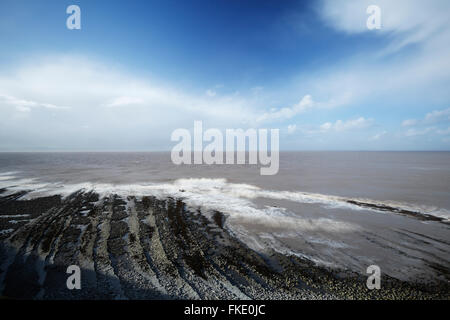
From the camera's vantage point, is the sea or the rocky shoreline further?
the sea

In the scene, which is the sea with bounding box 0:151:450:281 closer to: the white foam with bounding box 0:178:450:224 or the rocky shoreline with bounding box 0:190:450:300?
the white foam with bounding box 0:178:450:224

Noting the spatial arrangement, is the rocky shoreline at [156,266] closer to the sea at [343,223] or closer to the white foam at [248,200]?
the sea at [343,223]

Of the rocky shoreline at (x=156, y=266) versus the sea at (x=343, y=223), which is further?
the sea at (x=343, y=223)

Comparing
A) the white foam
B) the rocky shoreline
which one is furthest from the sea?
the rocky shoreline

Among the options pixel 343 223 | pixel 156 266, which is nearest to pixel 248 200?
pixel 343 223

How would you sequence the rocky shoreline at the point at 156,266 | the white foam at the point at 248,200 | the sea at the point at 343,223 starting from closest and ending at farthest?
the rocky shoreline at the point at 156,266 < the sea at the point at 343,223 < the white foam at the point at 248,200

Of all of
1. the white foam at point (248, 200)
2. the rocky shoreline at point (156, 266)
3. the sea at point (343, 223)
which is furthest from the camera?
the white foam at point (248, 200)

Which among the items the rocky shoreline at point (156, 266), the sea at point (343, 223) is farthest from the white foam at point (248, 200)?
the rocky shoreline at point (156, 266)
